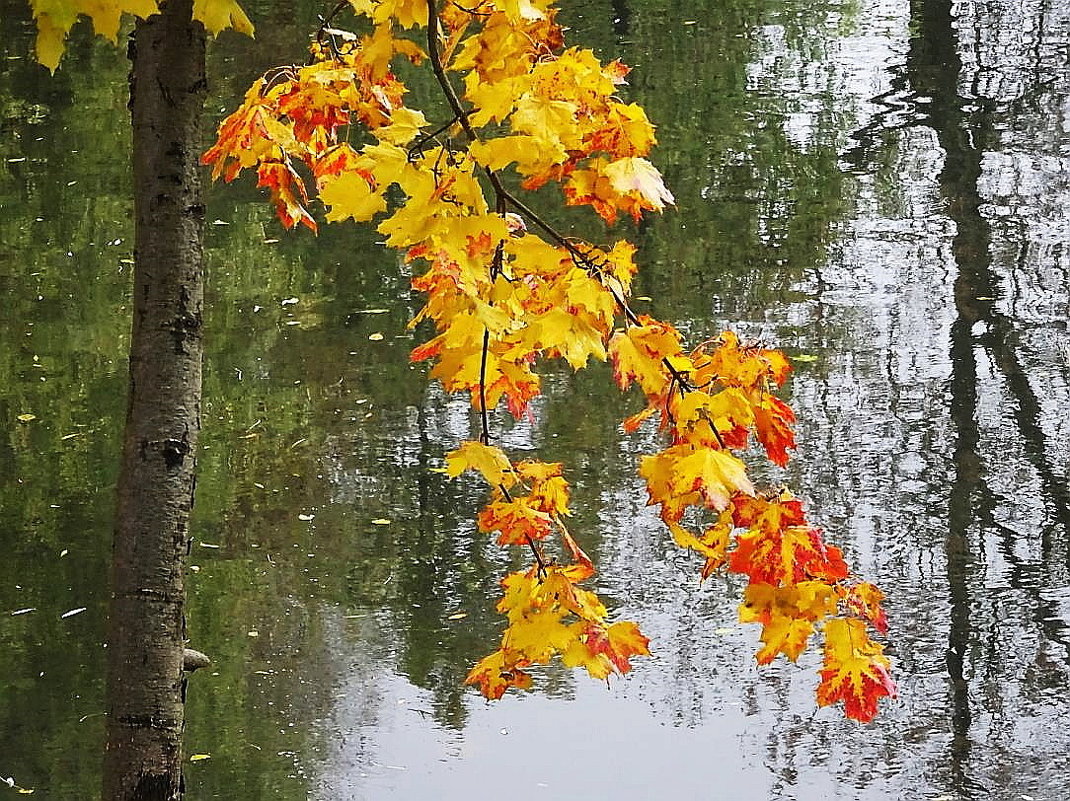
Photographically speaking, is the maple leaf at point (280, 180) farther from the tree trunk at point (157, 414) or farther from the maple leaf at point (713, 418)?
the maple leaf at point (713, 418)

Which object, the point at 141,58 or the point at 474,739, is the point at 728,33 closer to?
the point at 474,739

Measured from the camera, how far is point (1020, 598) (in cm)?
434

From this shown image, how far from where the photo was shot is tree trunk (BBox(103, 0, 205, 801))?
2.03m

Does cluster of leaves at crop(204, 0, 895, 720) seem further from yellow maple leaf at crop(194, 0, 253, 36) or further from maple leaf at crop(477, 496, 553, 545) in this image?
yellow maple leaf at crop(194, 0, 253, 36)

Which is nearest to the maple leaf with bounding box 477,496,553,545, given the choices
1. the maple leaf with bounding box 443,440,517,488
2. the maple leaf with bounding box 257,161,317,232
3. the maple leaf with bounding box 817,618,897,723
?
the maple leaf with bounding box 443,440,517,488

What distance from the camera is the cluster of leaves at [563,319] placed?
1.94 metres

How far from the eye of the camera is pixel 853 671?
2186mm

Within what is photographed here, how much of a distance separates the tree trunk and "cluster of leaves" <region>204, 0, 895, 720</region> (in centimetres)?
22

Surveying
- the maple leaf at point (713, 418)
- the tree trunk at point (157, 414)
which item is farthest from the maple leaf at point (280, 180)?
the maple leaf at point (713, 418)

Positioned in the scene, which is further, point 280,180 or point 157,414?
point 280,180

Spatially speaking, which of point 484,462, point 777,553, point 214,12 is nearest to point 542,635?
point 484,462

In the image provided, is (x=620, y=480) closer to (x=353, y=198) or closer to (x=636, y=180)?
(x=636, y=180)

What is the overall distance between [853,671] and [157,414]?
42.2 inches

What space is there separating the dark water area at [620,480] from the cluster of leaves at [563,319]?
5.32ft
